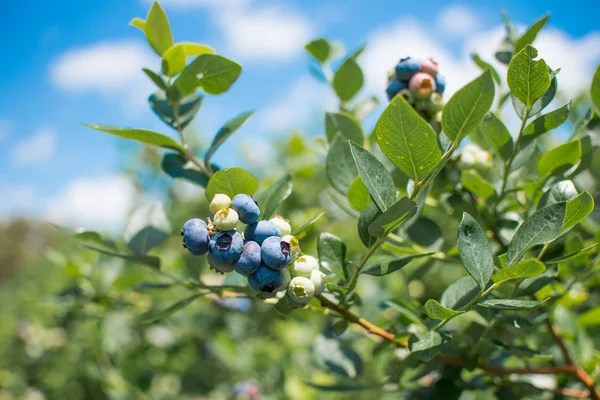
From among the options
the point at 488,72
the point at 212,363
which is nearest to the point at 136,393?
the point at 212,363

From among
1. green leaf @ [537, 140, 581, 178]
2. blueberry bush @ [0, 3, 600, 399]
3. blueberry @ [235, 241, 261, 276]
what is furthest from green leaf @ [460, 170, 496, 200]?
blueberry @ [235, 241, 261, 276]

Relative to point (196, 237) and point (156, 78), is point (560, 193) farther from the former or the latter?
point (156, 78)

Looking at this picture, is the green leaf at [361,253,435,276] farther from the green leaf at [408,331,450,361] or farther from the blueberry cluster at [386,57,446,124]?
the blueberry cluster at [386,57,446,124]

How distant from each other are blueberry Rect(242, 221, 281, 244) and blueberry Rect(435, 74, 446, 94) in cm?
57

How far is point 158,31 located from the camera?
1.13 metres

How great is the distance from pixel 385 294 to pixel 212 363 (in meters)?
2.09

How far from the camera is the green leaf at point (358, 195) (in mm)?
980

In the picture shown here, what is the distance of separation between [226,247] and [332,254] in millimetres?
239

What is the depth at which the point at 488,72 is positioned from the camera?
719 mm

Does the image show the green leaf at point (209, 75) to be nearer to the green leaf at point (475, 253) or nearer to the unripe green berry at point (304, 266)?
the unripe green berry at point (304, 266)

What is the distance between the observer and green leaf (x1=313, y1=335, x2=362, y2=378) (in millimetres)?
1451

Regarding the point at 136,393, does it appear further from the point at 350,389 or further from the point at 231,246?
the point at 231,246

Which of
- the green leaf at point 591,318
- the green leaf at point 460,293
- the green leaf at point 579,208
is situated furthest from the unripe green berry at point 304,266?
the green leaf at point 591,318

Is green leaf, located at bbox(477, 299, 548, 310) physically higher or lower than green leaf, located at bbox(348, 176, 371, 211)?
lower
